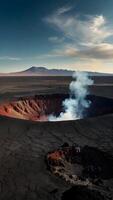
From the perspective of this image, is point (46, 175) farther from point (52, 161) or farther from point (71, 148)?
point (71, 148)

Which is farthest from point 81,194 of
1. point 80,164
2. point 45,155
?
point 45,155

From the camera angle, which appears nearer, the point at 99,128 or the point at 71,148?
the point at 71,148

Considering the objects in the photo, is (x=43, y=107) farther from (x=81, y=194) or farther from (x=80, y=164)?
(x=81, y=194)

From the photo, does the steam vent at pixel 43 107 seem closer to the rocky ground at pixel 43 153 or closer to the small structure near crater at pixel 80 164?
the rocky ground at pixel 43 153

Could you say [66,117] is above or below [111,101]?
below

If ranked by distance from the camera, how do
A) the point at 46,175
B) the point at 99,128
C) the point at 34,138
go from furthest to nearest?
the point at 99,128, the point at 34,138, the point at 46,175

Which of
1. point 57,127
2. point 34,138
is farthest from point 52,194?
point 57,127

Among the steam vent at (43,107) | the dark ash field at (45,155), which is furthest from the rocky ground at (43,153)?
the steam vent at (43,107)
